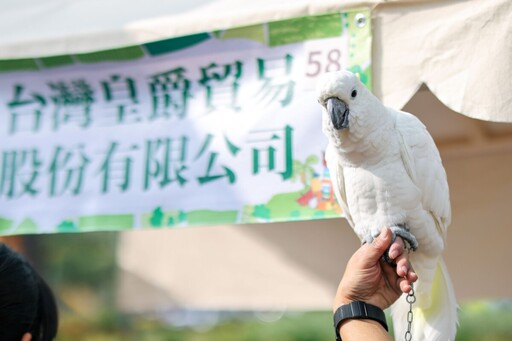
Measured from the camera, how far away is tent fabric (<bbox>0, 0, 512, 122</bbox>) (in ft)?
5.24

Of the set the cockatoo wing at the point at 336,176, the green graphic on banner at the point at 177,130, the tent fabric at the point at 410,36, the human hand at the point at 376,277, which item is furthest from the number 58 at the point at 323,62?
the human hand at the point at 376,277

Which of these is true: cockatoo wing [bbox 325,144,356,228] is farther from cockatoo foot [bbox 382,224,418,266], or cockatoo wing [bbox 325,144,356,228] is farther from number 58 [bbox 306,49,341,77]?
number 58 [bbox 306,49,341,77]

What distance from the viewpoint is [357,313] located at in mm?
1140

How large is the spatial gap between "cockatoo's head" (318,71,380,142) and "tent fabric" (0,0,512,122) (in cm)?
31

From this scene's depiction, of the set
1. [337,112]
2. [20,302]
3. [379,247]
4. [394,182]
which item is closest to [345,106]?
[337,112]

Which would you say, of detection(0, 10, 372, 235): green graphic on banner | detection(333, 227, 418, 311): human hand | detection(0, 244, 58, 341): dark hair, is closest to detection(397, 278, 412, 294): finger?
detection(333, 227, 418, 311): human hand

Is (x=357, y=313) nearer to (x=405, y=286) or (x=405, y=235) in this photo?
(x=405, y=286)

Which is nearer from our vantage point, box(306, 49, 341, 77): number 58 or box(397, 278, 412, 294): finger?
box(397, 278, 412, 294): finger

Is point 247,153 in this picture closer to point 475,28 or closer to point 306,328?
point 475,28

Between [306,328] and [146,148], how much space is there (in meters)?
8.30

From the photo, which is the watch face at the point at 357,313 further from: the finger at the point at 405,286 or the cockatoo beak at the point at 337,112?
the cockatoo beak at the point at 337,112

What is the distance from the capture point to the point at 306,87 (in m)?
1.85

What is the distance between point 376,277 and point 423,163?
1.30 feet

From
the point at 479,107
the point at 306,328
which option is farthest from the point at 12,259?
the point at 306,328
